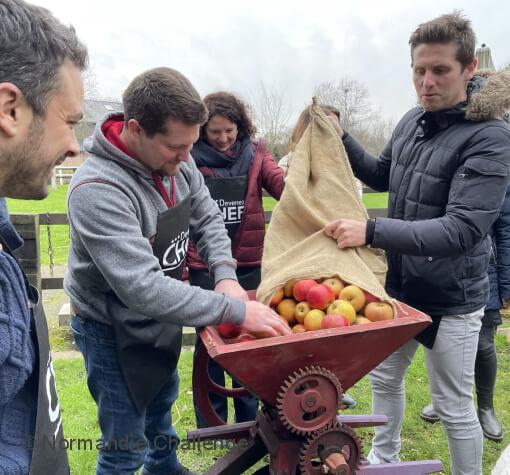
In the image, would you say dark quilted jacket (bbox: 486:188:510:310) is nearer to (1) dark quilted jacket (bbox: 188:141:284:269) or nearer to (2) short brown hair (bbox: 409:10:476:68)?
(2) short brown hair (bbox: 409:10:476:68)

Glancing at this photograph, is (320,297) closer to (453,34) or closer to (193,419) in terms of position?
(453,34)

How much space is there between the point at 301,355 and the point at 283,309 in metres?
0.26

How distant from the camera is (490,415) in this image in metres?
3.27

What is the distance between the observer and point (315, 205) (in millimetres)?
2131

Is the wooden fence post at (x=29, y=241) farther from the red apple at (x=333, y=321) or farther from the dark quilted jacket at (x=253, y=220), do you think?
the red apple at (x=333, y=321)

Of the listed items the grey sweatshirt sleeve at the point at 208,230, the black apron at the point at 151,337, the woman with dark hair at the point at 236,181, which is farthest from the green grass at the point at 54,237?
the black apron at the point at 151,337

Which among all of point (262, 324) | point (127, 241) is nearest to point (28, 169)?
point (127, 241)

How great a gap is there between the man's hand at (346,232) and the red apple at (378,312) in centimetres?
31

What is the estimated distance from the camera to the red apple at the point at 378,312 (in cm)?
180

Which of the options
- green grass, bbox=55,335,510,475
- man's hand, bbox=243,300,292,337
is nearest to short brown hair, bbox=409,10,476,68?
man's hand, bbox=243,300,292,337

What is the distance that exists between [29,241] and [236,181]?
2.18 meters

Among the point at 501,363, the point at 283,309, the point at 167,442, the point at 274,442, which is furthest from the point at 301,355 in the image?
the point at 501,363

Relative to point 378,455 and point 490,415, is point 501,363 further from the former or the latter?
point 378,455

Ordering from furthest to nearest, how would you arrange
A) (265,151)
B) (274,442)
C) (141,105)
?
(265,151)
(274,442)
(141,105)
